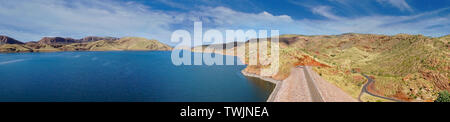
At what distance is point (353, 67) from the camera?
81062 mm

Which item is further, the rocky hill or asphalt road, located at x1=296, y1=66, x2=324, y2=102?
the rocky hill

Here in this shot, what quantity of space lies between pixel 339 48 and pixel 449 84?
82691 millimetres

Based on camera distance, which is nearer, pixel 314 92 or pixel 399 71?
pixel 314 92

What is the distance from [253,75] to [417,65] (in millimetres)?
47413

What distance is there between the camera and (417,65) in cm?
5553

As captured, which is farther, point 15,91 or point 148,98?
point 15,91

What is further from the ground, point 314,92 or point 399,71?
point 399,71

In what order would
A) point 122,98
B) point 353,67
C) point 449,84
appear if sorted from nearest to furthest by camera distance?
point 122,98 < point 449,84 < point 353,67

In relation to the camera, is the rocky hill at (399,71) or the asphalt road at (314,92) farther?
the rocky hill at (399,71)
